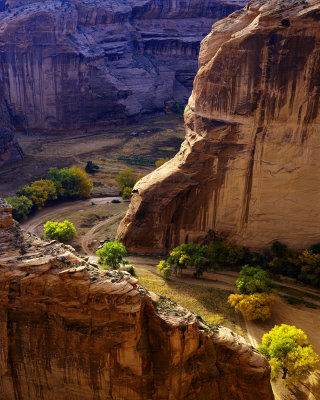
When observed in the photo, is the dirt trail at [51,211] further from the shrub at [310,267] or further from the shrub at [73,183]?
the shrub at [310,267]

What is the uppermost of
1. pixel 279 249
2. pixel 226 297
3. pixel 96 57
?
pixel 96 57

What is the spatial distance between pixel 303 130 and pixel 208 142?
7.60m

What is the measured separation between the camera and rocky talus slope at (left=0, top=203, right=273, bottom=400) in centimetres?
1661

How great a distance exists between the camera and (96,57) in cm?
8762

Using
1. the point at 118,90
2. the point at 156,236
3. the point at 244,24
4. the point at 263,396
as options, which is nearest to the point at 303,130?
the point at 244,24

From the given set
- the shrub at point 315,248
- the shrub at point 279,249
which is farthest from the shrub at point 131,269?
the shrub at point 315,248

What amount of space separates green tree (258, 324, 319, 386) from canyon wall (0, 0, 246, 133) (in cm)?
6755

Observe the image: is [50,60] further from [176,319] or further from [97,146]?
[176,319]

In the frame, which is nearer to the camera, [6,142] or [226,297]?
[226,297]

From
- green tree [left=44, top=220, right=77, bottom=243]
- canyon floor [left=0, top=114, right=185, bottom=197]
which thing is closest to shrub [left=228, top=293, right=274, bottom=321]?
green tree [left=44, top=220, right=77, bottom=243]

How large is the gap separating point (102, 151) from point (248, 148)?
4476cm

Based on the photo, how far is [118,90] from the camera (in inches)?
3529

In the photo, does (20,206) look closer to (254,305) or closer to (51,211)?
(51,211)

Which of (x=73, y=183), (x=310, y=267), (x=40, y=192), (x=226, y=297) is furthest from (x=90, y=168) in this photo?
(x=310, y=267)
